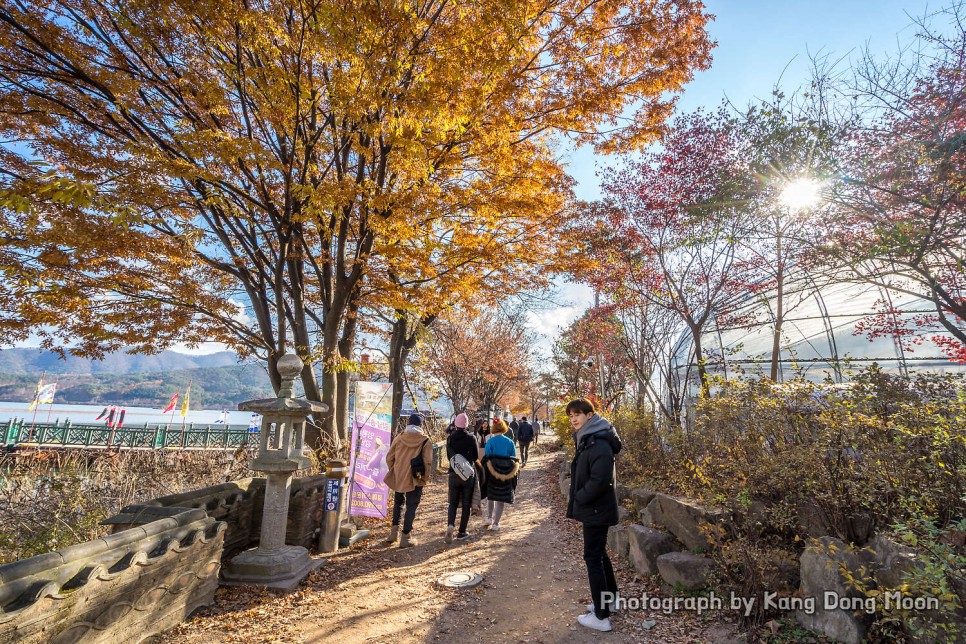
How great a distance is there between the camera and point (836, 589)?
9.84ft

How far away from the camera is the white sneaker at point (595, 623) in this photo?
3.78 metres

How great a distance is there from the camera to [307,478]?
6379 mm

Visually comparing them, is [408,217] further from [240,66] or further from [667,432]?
[667,432]

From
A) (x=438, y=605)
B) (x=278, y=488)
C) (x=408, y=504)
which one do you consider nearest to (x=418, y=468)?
(x=408, y=504)

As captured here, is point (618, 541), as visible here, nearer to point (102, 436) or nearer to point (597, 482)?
point (597, 482)

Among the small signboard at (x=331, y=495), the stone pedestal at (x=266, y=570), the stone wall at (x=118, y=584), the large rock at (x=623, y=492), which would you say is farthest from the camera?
the large rock at (x=623, y=492)

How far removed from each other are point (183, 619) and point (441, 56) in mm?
6993

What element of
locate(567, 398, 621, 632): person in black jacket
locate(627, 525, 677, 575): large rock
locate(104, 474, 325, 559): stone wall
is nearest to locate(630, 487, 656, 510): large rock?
locate(627, 525, 677, 575): large rock

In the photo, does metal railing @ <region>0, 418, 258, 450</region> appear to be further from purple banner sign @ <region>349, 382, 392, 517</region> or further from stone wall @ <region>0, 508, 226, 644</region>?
stone wall @ <region>0, 508, 226, 644</region>

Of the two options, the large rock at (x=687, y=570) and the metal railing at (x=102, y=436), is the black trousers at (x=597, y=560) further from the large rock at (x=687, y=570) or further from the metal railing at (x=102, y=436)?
the metal railing at (x=102, y=436)

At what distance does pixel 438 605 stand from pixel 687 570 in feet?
8.19

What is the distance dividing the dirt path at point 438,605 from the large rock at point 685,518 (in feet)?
2.15

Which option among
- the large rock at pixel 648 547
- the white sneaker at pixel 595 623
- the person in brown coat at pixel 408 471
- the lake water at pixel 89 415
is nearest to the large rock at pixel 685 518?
the large rock at pixel 648 547

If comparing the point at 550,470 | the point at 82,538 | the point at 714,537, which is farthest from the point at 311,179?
the point at 550,470
